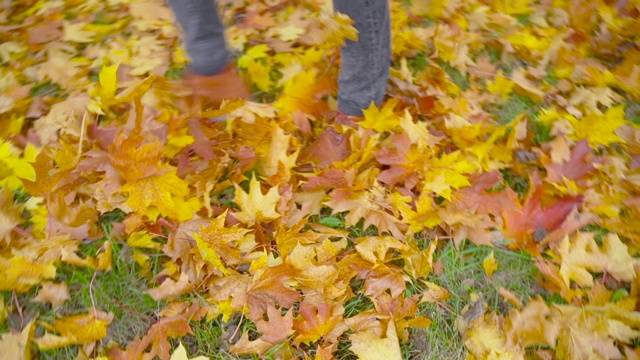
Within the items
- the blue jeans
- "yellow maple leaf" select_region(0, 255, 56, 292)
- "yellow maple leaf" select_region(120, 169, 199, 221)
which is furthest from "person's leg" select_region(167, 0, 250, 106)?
"yellow maple leaf" select_region(0, 255, 56, 292)

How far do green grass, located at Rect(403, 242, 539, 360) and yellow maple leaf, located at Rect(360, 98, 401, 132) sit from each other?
20.3 inches

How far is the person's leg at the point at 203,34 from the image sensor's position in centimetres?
136

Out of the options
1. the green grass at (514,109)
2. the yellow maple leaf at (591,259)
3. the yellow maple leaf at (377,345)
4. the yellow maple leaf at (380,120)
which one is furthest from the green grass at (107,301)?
the green grass at (514,109)

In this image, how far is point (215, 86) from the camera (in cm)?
161

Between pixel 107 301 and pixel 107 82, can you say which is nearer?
pixel 107 301

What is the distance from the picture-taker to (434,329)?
1.23 meters

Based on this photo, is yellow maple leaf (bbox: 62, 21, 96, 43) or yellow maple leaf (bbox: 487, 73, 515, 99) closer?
yellow maple leaf (bbox: 487, 73, 515, 99)

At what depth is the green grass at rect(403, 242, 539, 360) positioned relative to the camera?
47.3 inches

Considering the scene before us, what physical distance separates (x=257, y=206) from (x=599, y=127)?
131 cm

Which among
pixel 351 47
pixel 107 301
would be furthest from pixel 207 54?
pixel 107 301

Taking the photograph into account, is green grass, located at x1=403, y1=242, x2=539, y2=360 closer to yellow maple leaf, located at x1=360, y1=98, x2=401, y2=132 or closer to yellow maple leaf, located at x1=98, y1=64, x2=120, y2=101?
yellow maple leaf, located at x1=360, y1=98, x2=401, y2=132

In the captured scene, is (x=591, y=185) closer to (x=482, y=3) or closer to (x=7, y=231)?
(x=482, y=3)

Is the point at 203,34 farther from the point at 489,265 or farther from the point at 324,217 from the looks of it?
the point at 489,265

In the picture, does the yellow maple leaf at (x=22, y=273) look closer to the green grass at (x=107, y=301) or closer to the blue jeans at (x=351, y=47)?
the green grass at (x=107, y=301)
